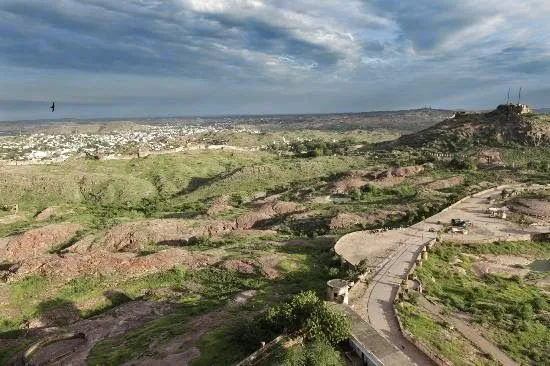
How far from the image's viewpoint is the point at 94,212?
67.4 m

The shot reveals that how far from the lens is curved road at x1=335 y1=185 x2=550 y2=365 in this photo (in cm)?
2536

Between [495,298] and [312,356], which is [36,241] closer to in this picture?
[312,356]

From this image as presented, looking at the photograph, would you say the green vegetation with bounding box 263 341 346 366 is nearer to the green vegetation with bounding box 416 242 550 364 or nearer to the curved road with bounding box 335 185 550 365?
the curved road with bounding box 335 185 550 365

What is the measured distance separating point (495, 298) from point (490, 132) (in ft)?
251

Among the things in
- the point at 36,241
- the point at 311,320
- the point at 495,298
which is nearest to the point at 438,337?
the point at 311,320

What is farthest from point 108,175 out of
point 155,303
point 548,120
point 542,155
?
point 548,120

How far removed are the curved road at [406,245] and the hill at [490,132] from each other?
37.1 meters

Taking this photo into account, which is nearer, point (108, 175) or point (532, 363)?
point (532, 363)

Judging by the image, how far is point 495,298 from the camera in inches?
1296

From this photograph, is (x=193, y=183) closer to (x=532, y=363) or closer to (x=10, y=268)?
(x=10, y=268)

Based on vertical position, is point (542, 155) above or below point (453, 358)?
above

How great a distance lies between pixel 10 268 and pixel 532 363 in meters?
35.4

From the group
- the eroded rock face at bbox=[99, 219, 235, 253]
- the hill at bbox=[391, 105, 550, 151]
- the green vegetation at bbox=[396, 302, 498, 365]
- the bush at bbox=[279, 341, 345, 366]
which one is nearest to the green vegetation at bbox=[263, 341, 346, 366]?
the bush at bbox=[279, 341, 345, 366]

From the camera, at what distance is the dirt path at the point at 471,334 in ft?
83.2
